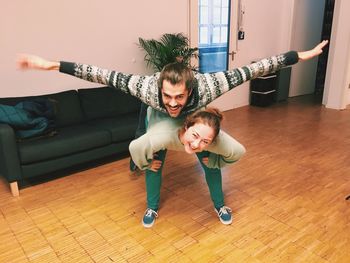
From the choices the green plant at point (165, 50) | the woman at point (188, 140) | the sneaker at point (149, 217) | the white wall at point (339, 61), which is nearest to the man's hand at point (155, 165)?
the woman at point (188, 140)

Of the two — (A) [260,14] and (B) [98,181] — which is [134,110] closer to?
(B) [98,181]

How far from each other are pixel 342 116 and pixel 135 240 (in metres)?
4.05

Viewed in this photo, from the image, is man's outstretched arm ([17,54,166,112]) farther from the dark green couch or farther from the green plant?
the green plant

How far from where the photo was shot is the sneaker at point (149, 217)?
2.09 meters

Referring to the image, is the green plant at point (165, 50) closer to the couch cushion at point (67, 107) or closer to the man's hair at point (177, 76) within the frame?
the couch cushion at point (67, 107)

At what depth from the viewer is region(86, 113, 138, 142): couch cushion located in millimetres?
2975

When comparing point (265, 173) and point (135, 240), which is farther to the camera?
point (265, 173)

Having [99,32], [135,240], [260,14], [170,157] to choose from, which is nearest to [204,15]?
[260,14]

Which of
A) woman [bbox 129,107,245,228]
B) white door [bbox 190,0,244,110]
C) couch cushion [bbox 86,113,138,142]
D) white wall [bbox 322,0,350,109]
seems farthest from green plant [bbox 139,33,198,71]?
white wall [bbox 322,0,350,109]

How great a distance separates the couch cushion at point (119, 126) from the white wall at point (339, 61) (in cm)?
365

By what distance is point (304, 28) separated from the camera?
5.95m

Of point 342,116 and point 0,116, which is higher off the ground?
point 0,116

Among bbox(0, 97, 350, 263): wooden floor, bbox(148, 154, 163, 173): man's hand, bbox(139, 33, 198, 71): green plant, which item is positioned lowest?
bbox(0, 97, 350, 263): wooden floor

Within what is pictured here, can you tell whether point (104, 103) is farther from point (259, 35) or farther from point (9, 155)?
point (259, 35)
